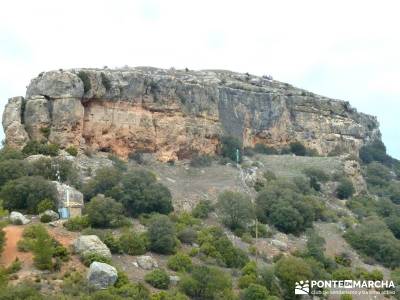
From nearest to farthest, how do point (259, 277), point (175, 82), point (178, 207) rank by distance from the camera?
1. point (259, 277)
2. point (178, 207)
3. point (175, 82)

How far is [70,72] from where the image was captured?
4062 centimetres

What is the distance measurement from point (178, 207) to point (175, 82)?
1265 centimetres

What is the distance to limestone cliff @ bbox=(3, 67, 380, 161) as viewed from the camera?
39531 mm

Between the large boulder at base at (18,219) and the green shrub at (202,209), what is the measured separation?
10934 mm

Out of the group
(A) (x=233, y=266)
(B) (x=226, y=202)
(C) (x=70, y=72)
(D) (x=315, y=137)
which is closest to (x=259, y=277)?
(A) (x=233, y=266)

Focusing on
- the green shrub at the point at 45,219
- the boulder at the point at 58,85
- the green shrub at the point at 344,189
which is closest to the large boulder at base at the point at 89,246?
the green shrub at the point at 45,219

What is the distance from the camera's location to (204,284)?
87.9 feet

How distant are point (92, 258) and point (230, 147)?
2562 centimetres

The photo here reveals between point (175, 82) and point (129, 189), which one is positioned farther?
point (175, 82)

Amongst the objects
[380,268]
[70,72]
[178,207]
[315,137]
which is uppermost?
[70,72]

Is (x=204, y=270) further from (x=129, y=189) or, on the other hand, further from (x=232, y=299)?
(x=129, y=189)

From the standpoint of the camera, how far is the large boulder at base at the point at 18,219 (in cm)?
3033

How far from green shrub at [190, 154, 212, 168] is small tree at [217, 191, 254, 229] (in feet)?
28.2

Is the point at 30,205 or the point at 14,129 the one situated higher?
the point at 14,129
